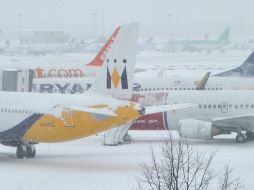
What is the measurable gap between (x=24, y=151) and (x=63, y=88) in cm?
1661

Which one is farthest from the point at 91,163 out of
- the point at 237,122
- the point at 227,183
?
the point at 227,183

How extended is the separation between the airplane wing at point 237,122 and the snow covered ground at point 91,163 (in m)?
0.94

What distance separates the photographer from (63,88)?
47094 mm

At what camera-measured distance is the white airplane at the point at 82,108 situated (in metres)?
28.7

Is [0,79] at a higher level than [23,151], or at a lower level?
higher

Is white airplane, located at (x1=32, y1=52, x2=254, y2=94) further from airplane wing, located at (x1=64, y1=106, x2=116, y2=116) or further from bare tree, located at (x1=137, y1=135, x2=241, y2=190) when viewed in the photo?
bare tree, located at (x1=137, y1=135, x2=241, y2=190)

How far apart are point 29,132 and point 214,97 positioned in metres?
11.4

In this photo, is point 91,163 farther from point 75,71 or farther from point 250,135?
point 75,71

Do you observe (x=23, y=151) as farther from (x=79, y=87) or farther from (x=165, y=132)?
(x=79, y=87)

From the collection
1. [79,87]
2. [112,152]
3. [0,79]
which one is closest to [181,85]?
[79,87]

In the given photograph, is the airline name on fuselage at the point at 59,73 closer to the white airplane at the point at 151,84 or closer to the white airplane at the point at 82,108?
the white airplane at the point at 151,84

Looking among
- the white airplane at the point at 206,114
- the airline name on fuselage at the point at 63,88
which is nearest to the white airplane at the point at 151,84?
the airline name on fuselage at the point at 63,88

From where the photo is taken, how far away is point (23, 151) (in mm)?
30703

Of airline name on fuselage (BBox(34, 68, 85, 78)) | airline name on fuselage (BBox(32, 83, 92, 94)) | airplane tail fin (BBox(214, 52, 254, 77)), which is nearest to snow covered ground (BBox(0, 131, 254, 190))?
airline name on fuselage (BBox(32, 83, 92, 94))
